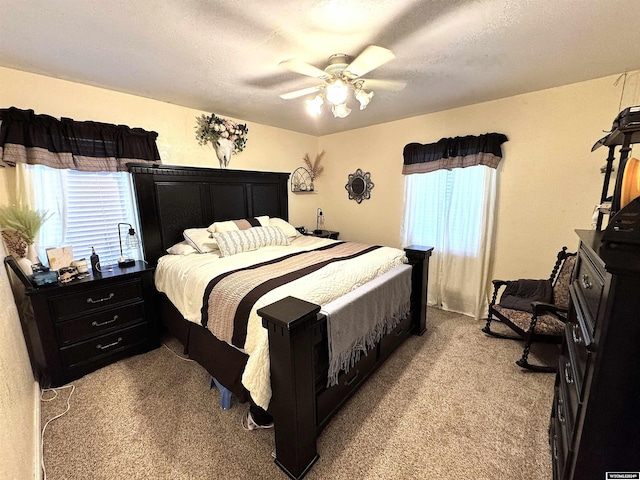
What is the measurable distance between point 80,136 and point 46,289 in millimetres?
1289

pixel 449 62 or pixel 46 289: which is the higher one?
pixel 449 62

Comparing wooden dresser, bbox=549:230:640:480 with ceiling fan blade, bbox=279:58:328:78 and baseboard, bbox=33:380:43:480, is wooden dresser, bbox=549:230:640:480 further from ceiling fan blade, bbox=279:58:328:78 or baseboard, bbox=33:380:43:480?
baseboard, bbox=33:380:43:480

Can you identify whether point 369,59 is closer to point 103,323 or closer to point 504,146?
point 504,146

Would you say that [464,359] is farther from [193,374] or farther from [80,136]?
[80,136]

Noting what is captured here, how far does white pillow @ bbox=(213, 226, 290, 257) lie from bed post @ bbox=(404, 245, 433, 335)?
142 cm

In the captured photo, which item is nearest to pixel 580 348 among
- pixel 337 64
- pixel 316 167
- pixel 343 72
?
pixel 343 72

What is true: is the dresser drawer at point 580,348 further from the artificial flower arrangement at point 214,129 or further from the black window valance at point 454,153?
the artificial flower arrangement at point 214,129

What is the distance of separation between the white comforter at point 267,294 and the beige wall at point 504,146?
0.91 meters

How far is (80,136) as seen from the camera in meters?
2.21

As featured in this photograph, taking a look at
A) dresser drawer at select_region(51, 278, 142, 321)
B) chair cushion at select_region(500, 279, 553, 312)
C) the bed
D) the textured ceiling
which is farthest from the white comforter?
the textured ceiling

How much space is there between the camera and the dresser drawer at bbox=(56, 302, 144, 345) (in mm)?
2018

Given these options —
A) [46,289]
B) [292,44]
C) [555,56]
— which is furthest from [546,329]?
[46,289]

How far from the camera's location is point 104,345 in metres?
2.19

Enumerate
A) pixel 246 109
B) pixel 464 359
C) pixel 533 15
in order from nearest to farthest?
1. pixel 533 15
2. pixel 464 359
3. pixel 246 109
